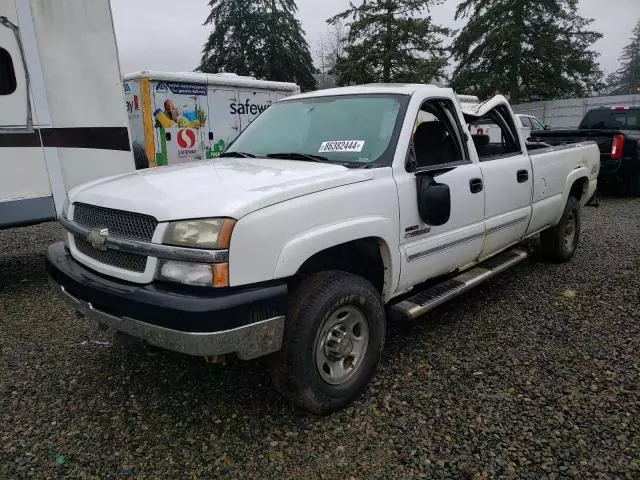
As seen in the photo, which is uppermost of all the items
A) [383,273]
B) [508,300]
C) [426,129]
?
[426,129]

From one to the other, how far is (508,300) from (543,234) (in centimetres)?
142

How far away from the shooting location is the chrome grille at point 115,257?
2.52 m

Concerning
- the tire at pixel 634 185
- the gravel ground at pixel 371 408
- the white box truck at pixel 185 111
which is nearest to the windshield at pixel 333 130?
the gravel ground at pixel 371 408

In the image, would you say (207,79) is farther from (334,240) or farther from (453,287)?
(334,240)

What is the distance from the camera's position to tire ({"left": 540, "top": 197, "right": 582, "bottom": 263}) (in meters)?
5.52

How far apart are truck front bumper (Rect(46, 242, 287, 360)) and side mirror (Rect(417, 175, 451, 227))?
124 centimetres

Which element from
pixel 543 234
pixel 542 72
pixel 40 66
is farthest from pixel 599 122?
pixel 542 72

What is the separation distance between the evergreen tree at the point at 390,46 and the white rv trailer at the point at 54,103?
23.5m

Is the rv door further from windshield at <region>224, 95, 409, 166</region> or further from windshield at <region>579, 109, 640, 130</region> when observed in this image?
windshield at <region>579, 109, 640, 130</region>

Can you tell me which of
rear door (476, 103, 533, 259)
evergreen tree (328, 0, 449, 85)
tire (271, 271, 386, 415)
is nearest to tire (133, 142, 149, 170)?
rear door (476, 103, 533, 259)

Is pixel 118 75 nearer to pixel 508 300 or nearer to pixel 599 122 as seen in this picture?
pixel 508 300

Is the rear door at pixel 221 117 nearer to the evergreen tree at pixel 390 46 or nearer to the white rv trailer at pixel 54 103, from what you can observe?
the white rv trailer at pixel 54 103

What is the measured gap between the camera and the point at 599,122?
12633 millimetres

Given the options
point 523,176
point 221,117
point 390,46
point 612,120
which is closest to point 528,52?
point 390,46
